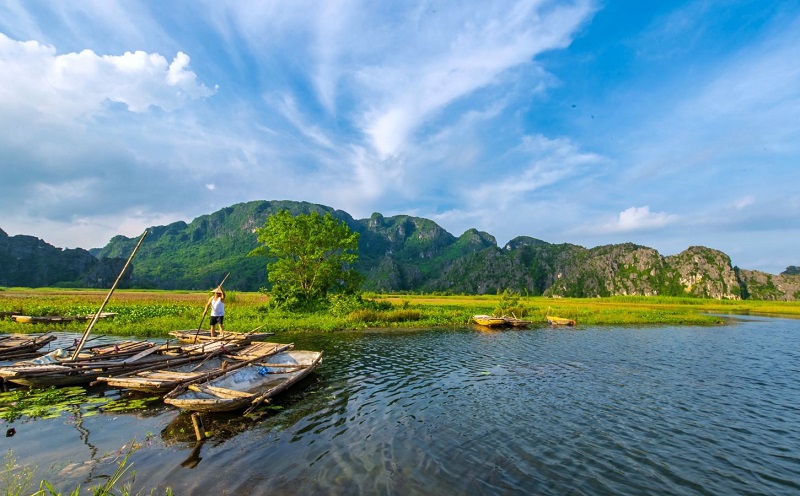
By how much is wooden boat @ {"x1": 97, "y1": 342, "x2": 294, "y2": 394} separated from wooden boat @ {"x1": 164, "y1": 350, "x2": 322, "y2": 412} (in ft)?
1.16

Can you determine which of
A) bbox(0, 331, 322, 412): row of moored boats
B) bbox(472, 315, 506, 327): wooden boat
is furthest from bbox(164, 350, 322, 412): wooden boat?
bbox(472, 315, 506, 327): wooden boat

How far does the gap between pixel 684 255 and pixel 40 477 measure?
251937 mm

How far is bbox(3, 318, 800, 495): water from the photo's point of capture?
7.97 meters

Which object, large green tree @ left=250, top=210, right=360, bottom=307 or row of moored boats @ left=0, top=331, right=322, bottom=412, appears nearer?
row of moored boats @ left=0, top=331, right=322, bottom=412

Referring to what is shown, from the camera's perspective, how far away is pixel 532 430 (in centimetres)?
1106

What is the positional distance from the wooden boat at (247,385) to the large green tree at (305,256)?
83.1 ft

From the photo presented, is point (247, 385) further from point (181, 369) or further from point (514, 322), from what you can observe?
point (514, 322)

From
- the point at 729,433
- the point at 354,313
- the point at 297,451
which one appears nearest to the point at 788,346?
the point at 729,433

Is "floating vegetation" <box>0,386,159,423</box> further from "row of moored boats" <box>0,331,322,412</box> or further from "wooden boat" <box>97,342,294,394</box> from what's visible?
"wooden boat" <box>97,342,294,394</box>

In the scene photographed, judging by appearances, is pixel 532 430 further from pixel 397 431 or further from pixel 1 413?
pixel 1 413

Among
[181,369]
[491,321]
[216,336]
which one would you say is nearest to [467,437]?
[181,369]

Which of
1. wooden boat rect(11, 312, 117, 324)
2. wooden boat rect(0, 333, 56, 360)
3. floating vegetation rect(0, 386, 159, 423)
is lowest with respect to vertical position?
floating vegetation rect(0, 386, 159, 423)

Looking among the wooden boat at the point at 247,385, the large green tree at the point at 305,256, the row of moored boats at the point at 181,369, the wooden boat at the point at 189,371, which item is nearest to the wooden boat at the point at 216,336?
the row of moored boats at the point at 181,369

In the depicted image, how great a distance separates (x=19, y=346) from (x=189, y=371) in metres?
10.2
